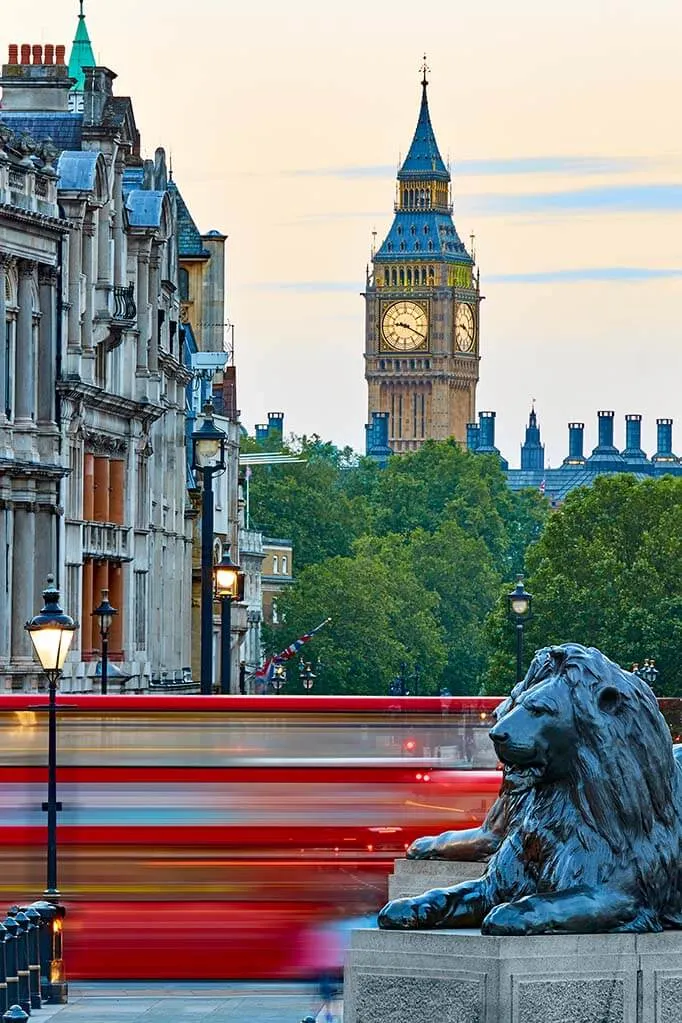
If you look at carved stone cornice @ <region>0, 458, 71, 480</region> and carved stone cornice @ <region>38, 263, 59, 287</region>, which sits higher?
carved stone cornice @ <region>38, 263, 59, 287</region>

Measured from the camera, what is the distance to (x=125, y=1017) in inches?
1032

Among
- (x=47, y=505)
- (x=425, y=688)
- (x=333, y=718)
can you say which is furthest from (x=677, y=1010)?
(x=425, y=688)

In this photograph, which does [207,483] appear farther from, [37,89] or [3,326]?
[37,89]

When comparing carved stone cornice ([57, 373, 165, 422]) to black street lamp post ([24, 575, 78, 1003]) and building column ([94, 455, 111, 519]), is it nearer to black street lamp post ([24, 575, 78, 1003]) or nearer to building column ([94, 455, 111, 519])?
building column ([94, 455, 111, 519])

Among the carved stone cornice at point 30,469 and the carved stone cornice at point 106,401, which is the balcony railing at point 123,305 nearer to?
the carved stone cornice at point 106,401

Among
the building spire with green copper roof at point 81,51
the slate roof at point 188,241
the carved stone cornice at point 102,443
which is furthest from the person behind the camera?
the building spire with green copper roof at point 81,51

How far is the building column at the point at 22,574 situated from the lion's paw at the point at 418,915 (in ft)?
142

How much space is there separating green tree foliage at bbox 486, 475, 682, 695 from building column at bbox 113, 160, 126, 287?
231ft

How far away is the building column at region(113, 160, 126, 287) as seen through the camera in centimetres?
6700

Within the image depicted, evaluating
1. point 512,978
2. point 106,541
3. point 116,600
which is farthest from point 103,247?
point 512,978

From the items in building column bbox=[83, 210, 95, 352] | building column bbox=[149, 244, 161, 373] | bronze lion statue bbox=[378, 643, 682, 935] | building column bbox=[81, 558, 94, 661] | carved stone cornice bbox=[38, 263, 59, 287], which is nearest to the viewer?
bronze lion statue bbox=[378, 643, 682, 935]

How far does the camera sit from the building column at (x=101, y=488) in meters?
66.4

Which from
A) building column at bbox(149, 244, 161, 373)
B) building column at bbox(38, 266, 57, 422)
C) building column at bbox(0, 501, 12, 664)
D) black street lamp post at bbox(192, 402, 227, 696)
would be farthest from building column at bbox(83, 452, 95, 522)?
black street lamp post at bbox(192, 402, 227, 696)

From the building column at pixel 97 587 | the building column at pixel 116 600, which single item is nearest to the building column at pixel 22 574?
the building column at pixel 97 587
